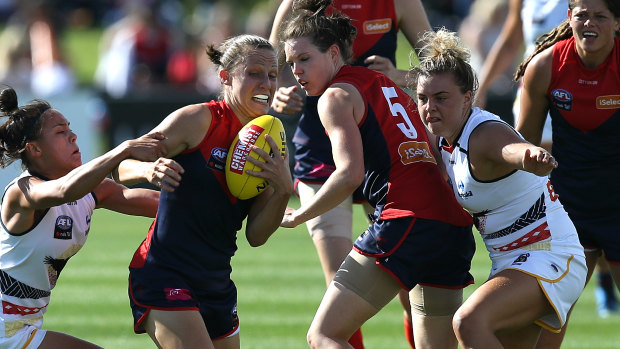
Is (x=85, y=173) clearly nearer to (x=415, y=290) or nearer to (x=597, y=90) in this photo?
(x=415, y=290)

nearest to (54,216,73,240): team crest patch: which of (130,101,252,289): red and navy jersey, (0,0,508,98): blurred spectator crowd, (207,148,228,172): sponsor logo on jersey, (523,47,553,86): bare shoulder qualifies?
(130,101,252,289): red and navy jersey

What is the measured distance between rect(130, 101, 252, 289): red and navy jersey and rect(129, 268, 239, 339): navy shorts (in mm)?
41

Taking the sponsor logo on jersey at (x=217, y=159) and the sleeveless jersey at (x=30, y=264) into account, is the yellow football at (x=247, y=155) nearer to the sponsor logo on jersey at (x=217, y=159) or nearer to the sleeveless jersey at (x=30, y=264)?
the sponsor logo on jersey at (x=217, y=159)

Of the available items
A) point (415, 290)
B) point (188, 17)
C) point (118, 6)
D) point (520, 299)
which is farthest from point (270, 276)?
point (118, 6)

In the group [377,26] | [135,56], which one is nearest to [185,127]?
[377,26]

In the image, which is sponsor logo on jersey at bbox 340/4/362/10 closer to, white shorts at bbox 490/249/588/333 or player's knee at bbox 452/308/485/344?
white shorts at bbox 490/249/588/333

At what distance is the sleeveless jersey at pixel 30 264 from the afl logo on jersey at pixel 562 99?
2.73 meters

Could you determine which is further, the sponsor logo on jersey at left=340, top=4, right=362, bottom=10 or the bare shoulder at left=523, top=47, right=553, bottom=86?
the sponsor logo on jersey at left=340, top=4, right=362, bottom=10

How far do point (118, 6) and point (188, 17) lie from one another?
328 cm

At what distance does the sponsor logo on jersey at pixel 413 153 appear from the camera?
517cm

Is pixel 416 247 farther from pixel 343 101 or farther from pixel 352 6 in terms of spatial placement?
pixel 352 6

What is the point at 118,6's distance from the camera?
32500mm

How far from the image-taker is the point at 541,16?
7.62 m

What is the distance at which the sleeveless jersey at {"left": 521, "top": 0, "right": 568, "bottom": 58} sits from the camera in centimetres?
752
